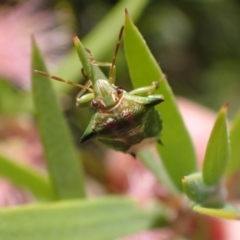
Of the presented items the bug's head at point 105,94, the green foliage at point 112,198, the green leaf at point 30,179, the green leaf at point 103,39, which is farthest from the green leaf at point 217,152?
the green leaf at point 103,39

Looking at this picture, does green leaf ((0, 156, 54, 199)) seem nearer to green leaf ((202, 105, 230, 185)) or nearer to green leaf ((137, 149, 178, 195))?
green leaf ((137, 149, 178, 195))

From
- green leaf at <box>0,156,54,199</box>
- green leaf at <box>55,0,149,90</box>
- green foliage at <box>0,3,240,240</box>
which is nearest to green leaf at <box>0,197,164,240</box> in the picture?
green foliage at <box>0,3,240,240</box>

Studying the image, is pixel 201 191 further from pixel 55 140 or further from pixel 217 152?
pixel 55 140

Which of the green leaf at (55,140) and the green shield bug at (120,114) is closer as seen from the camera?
the green shield bug at (120,114)

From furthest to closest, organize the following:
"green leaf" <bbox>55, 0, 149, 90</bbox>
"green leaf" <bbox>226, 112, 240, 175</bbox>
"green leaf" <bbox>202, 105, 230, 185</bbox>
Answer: "green leaf" <bbox>55, 0, 149, 90</bbox> → "green leaf" <bbox>226, 112, 240, 175</bbox> → "green leaf" <bbox>202, 105, 230, 185</bbox>

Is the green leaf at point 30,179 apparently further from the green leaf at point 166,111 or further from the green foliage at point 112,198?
the green leaf at point 166,111
